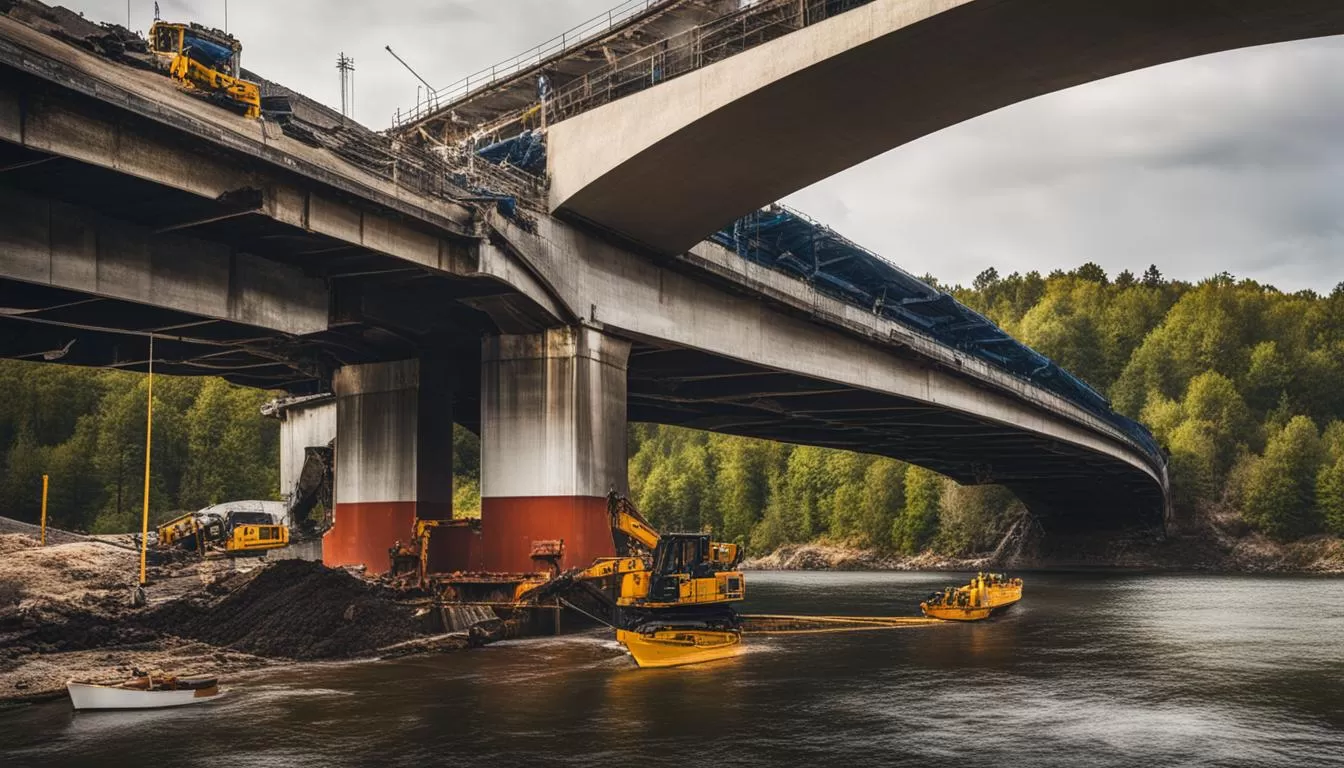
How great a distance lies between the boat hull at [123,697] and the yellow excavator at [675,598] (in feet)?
33.8

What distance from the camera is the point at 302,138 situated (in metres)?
30.0

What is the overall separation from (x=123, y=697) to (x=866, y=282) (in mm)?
41596

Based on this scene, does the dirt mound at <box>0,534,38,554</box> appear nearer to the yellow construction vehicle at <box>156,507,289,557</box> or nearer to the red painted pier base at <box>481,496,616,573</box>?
the yellow construction vehicle at <box>156,507,289,557</box>

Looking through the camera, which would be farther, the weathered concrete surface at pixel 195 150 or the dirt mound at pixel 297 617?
the dirt mound at pixel 297 617

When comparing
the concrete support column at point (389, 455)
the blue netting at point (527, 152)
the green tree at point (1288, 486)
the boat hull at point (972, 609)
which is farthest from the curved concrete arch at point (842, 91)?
the green tree at point (1288, 486)

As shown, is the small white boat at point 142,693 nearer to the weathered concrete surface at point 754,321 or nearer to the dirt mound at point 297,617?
the dirt mound at point 297,617

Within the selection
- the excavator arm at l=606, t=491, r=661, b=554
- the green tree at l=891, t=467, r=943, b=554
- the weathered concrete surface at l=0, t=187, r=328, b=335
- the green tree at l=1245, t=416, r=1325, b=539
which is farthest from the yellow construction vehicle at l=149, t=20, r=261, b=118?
the green tree at l=891, t=467, r=943, b=554

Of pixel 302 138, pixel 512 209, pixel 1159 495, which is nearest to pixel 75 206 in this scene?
pixel 302 138

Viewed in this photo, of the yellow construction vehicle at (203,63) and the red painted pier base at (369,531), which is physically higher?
the yellow construction vehicle at (203,63)

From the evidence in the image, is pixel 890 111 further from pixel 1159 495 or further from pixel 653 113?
pixel 1159 495

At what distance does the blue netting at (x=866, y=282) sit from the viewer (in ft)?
160

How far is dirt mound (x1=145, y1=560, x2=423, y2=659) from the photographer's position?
32.6 metres

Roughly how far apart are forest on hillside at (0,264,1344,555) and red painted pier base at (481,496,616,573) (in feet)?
271

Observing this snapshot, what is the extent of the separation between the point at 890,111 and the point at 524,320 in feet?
42.3
